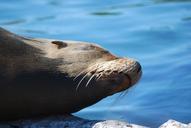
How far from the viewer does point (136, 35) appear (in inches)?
360

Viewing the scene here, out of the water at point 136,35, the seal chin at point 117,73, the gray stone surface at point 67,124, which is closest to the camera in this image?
the gray stone surface at point 67,124

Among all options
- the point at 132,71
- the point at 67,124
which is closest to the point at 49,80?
the point at 67,124

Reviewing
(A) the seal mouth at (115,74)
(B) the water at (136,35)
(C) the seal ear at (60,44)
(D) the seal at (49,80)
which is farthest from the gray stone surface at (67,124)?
(B) the water at (136,35)

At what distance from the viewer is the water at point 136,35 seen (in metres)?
6.66

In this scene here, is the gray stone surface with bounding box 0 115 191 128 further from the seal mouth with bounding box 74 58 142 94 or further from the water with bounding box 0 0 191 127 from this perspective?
the water with bounding box 0 0 191 127

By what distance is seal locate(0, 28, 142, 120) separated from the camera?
182 inches

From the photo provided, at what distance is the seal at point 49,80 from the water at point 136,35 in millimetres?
1335

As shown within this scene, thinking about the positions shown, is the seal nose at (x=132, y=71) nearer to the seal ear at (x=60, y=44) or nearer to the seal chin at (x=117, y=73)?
the seal chin at (x=117, y=73)

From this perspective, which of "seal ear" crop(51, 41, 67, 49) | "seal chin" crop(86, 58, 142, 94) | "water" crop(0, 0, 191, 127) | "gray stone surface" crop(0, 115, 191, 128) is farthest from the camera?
"water" crop(0, 0, 191, 127)

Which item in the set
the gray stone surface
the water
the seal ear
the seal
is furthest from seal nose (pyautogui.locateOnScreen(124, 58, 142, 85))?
the water

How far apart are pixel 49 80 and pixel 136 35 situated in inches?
179

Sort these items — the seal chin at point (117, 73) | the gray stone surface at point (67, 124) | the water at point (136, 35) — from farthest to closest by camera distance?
the water at point (136, 35), the seal chin at point (117, 73), the gray stone surface at point (67, 124)

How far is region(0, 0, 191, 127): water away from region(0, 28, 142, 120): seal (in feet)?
4.38

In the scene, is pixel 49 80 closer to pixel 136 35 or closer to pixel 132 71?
pixel 132 71
